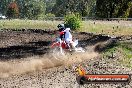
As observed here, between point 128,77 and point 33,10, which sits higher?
point 128,77

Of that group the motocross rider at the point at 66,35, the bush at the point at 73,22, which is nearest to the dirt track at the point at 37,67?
the motocross rider at the point at 66,35

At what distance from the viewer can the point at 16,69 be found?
18.6m

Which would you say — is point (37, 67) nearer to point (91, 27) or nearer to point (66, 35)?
point (66, 35)

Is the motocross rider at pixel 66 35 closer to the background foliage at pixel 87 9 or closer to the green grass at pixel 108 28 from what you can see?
the green grass at pixel 108 28

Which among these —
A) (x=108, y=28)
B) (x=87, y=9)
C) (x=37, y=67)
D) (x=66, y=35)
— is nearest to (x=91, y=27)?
(x=108, y=28)

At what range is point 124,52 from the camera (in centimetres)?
2369

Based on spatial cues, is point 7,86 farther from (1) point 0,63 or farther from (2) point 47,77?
(1) point 0,63

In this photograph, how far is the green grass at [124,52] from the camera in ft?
68.4

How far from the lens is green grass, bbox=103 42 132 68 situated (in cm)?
2084

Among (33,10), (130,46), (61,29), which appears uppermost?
(61,29)

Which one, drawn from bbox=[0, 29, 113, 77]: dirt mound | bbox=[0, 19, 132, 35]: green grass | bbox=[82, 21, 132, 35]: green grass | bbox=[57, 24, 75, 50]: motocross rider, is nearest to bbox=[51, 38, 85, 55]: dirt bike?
bbox=[57, 24, 75, 50]: motocross rider

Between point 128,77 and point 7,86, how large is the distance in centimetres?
671

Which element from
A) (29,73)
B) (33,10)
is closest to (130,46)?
(29,73)

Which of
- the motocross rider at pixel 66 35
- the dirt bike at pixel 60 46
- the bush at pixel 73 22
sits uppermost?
the motocross rider at pixel 66 35
